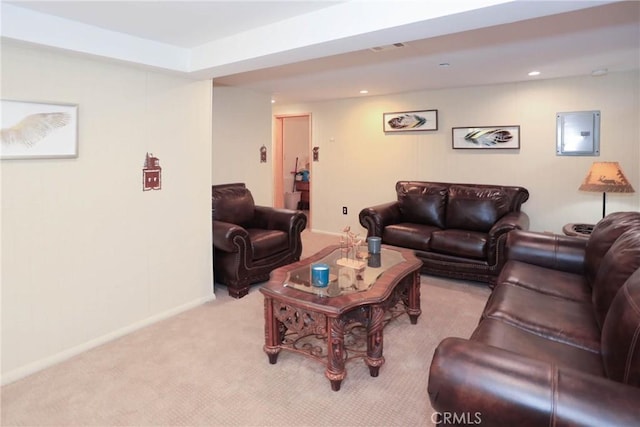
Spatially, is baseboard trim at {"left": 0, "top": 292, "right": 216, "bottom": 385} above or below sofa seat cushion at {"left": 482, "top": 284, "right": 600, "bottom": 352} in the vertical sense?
below

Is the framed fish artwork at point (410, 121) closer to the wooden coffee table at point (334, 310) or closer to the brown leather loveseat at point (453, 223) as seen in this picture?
the brown leather loveseat at point (453, 223)

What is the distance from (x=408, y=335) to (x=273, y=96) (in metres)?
4.13

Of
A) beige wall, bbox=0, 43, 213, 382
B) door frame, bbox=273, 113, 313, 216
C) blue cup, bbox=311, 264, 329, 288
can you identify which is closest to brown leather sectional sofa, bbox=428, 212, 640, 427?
blue cup, bbox=311, 264, 329, 288

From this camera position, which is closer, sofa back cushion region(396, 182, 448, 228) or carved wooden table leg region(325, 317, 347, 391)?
carved wooden table leg region(325, 317, 347, 391)

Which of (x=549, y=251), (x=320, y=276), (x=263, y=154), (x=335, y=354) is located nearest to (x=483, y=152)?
(x=549, y=251)

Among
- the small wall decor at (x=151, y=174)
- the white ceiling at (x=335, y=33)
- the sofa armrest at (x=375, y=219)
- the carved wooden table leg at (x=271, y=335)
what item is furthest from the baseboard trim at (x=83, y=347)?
the sofa armrest at (x=375, y=219)

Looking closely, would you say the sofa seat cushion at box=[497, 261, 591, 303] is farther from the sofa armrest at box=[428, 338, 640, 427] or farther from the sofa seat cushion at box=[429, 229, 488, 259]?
the sofa armrest at box=[428, 338, 640, 427]

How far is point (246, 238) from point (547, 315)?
8.04ft

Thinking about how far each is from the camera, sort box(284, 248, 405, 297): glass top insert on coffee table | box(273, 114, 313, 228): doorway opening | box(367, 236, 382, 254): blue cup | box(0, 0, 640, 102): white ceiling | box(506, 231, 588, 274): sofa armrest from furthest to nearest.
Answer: box(273, 114, 313, 228): doorway opening → box(367, 236, 382, 254): blue cup → box(506, 231, 588, 274): sofa armrest → box(284, 248, 405, 297): glass top insert on coffee table → box(0, 0, 640, 102): white ceiling

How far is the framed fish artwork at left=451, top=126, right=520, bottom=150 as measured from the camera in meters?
4.62

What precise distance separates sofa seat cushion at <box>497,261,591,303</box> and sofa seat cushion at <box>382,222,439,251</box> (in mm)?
1420

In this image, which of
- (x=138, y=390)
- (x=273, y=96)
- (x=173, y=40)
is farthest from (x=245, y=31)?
(x=273, y=96)

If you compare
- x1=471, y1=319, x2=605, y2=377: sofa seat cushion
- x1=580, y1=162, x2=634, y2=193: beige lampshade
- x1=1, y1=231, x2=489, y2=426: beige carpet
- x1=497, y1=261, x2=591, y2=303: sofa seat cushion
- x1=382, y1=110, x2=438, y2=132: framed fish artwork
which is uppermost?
x1=382, y1=110, x2=438, y2=132: framed fish artwork

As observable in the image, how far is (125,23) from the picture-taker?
2373 millimetres
